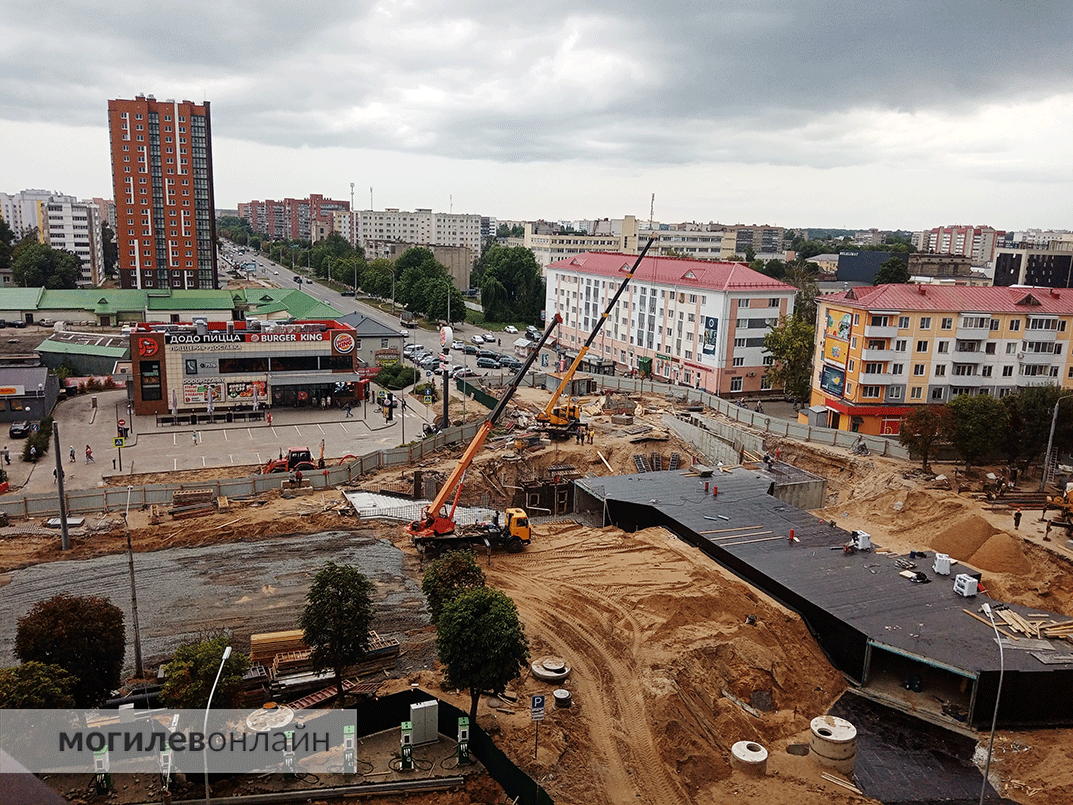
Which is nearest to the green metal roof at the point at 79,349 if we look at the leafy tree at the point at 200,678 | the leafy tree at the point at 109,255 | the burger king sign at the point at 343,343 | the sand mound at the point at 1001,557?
the burger king sign at the point at 343,343

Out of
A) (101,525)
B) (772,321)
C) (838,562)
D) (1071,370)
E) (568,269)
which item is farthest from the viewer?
(568,269)

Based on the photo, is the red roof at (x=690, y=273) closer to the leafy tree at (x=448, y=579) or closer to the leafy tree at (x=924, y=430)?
the leafy tree at (x=924, y=430)

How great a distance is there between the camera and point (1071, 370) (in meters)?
50.0

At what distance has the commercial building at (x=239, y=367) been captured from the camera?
5131 centimetres

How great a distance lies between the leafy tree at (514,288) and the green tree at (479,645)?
86859 millimetres

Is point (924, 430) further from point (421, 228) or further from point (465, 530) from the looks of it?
point (421, 228)

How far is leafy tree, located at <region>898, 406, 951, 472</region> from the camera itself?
40250 mm

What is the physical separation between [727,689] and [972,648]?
7792 millimetres

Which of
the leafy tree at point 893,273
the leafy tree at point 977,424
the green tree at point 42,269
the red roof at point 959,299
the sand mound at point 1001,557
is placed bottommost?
the sand mound at point 1001,557

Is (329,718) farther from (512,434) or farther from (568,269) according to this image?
(568,269)

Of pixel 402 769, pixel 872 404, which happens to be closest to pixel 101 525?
pixel 402 769

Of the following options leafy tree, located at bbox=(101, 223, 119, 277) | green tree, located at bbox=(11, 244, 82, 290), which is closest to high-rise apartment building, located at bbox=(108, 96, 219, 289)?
green tree, located at bbox=(11, 244, 82, 290)

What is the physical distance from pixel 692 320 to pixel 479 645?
49.9 m

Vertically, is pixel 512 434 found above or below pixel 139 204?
below
